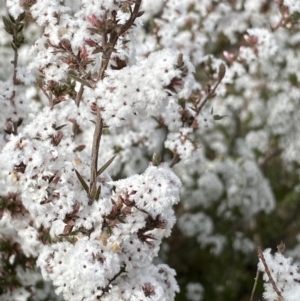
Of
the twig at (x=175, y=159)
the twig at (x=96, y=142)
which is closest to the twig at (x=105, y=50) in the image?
the twig at (x=96, y=142)

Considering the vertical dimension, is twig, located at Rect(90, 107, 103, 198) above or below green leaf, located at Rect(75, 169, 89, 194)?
above

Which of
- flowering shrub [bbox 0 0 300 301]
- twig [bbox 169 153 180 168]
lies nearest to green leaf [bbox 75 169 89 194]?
flowering shrub [bbox 0 0 300 301]

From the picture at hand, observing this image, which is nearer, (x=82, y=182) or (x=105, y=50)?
(x=105, y=50)

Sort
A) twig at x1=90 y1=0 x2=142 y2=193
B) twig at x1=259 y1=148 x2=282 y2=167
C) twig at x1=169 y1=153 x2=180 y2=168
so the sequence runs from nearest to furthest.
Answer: twig at x1=90 y1=0 x2=142 y2=193 → twig at x1=169 y1=153 x2=180 y2=168 → twig at x1=259 y1=148 x2=282 y2=167

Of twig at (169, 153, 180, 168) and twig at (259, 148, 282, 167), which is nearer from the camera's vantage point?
twig at (169, 153, 180, 168)

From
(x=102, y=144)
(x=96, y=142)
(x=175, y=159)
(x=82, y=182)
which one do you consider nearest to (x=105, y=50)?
(x=96, y=142)

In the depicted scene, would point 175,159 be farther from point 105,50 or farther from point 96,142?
point 105,50

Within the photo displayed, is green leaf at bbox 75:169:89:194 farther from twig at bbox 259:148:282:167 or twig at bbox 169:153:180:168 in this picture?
twig at bbox 259:148:282:167

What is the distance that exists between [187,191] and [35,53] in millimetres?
4271

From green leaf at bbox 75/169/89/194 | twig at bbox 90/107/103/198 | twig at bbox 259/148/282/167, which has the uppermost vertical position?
twig at bbox 90/107/103/198

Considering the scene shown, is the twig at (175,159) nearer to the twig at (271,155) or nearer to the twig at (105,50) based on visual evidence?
the twig at (105,50)

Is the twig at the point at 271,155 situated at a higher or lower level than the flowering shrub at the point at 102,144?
lower

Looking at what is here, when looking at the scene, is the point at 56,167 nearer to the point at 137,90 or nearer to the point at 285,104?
the point at 137,90

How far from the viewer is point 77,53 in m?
3.30
